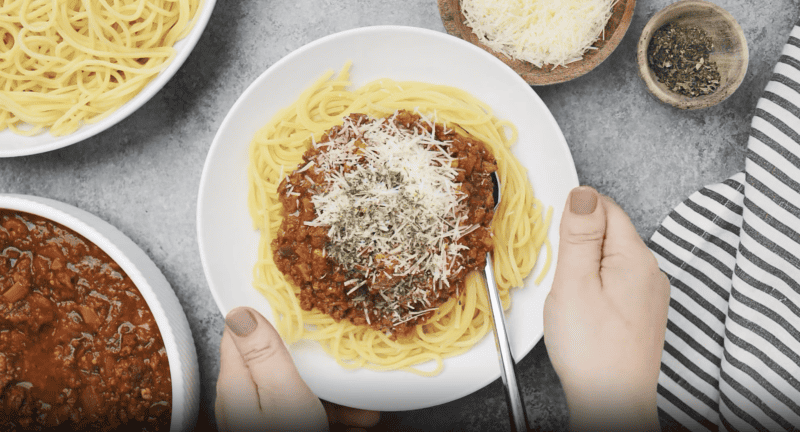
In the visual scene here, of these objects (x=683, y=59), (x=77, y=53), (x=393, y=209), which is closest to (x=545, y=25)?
(x=683, y=59)

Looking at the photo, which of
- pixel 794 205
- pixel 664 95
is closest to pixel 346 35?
pixel 664 95

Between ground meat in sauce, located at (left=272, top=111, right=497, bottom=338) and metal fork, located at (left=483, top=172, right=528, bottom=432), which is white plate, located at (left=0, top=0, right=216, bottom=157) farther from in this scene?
metal fork, located at (left=483, top=172, right=528, bottom=432)

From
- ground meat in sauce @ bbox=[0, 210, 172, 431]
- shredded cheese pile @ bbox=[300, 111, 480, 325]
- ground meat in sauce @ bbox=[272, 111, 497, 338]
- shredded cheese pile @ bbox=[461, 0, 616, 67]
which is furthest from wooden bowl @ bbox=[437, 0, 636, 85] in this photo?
ground meat in sauce @ bbox=[0, 210, 172, 431]

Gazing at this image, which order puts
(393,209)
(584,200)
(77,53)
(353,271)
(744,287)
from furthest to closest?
(77,53)
(744,287)
(353,271)
(393,209)
(584,200)

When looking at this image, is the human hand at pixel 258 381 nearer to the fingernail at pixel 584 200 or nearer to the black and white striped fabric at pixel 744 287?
the fingernail at pixel 584 200

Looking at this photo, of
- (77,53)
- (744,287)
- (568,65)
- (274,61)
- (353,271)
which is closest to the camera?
(353,271)

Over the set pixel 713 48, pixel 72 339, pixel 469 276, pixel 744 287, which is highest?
pixel 713 48

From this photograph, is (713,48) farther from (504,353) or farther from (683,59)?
(504,353)
